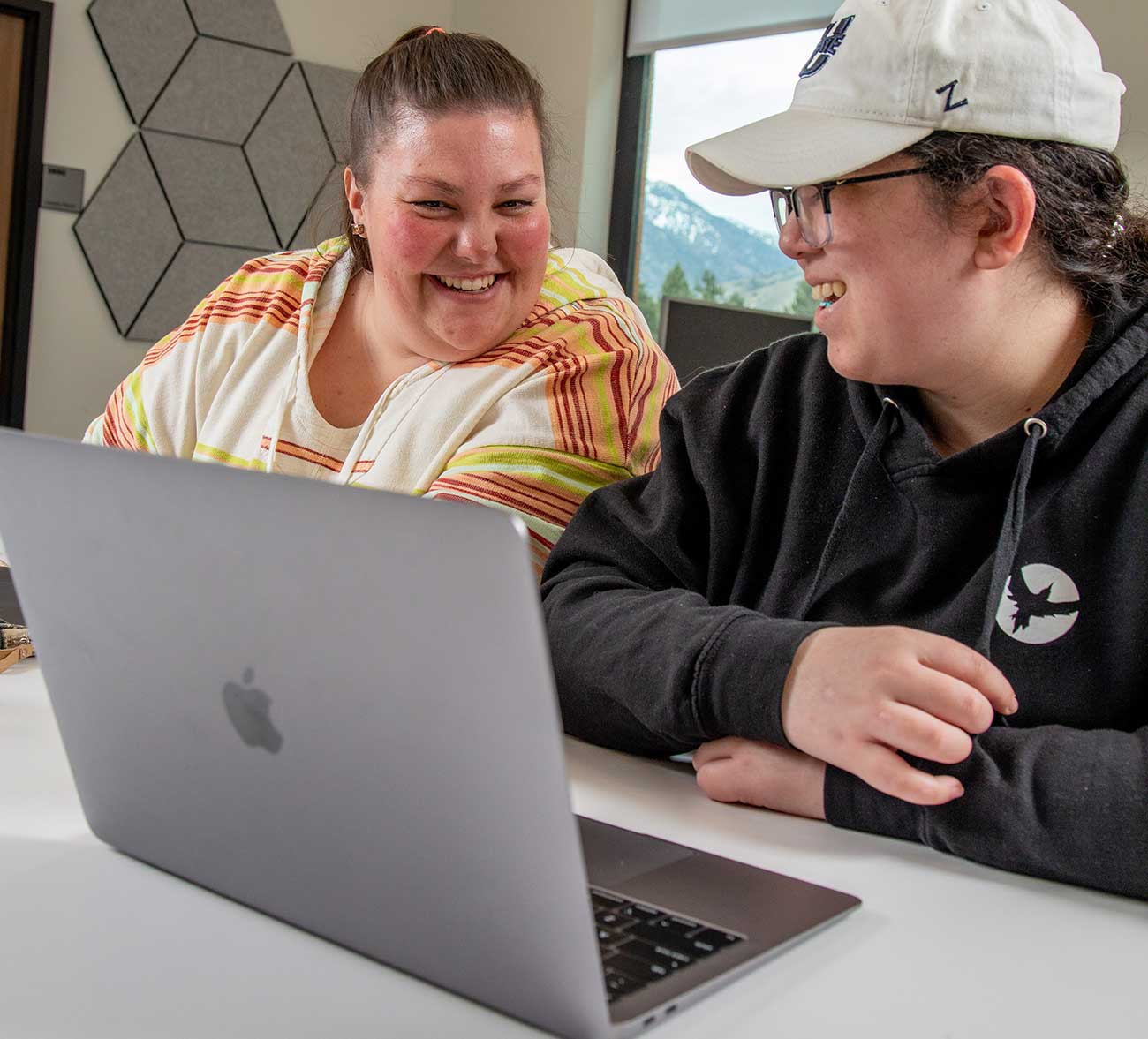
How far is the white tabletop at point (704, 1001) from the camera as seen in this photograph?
591 mm

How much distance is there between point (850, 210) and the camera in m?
1.05

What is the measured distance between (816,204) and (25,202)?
330cm

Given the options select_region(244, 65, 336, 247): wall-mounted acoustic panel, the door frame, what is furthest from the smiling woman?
select_region(244, 65, 336, 247): wall-mounted acoustic panel

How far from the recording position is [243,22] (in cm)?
414

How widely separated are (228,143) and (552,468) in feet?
10.2

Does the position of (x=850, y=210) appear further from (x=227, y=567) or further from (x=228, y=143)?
(x=228, y=143)

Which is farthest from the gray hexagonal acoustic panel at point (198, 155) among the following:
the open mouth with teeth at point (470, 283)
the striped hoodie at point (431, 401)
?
the open mouth with teeth at point (470, 283)

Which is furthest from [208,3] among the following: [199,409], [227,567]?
[227,567]

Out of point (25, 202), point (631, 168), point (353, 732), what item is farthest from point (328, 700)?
point (631, 168)

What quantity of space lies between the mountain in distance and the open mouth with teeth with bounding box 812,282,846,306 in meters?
2.89

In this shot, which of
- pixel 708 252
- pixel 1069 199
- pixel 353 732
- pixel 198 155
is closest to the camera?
pixel 353 732

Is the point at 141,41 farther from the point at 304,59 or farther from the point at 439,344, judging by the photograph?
the point at 439,344

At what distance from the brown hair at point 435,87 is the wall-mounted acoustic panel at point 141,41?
2.66m

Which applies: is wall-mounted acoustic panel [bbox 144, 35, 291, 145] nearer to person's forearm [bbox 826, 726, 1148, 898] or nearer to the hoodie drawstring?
the hoodie drawstring
